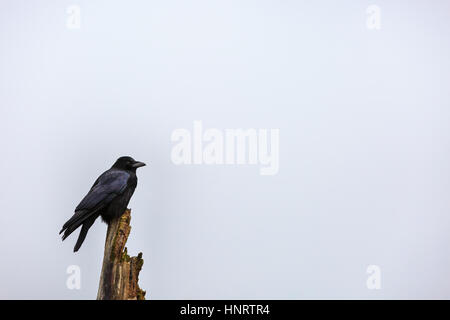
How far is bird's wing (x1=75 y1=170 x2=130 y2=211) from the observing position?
1047cm

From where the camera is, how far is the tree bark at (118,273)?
304 inches

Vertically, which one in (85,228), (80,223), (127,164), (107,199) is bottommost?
(85,228)

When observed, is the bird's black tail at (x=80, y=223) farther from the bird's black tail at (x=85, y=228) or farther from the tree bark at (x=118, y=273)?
the tree bark at (x=118, y=273)

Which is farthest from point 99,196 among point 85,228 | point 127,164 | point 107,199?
point 127,164

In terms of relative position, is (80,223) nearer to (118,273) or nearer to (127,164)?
(127,164)

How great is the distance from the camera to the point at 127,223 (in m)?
9.30

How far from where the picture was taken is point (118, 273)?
789 centimetres

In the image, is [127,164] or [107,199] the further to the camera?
[127,164]

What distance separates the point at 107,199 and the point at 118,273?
3077 mm
